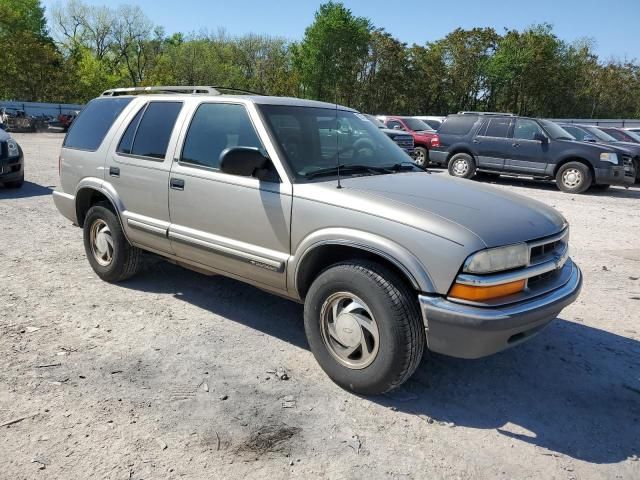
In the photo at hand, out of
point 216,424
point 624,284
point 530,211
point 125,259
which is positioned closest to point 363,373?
point 216,424

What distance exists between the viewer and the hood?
9.57ft

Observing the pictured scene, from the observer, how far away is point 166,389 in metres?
3.30

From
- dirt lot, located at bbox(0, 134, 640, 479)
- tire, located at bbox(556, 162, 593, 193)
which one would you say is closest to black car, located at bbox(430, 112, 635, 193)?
tire, located at bbox(556, 162, 593, 193)

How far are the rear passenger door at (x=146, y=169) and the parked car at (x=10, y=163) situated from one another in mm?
6537

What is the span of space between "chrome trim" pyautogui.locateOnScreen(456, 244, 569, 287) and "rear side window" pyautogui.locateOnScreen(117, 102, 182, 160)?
9.11ft

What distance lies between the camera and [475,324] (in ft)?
9.10

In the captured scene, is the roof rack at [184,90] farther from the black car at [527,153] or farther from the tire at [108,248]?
the black car at [527,153]

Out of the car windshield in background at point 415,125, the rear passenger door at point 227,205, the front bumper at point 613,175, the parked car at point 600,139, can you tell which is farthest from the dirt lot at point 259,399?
the car windshield in background at point 415,125

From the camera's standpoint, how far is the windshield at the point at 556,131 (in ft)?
42.8

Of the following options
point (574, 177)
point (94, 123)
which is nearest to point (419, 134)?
point (574, 177)

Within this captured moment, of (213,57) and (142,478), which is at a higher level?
(213,57)

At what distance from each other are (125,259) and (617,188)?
14.2 m

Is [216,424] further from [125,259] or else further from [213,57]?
[213,57]

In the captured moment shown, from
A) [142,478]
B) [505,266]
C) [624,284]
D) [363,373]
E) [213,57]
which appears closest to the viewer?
[142,478]
